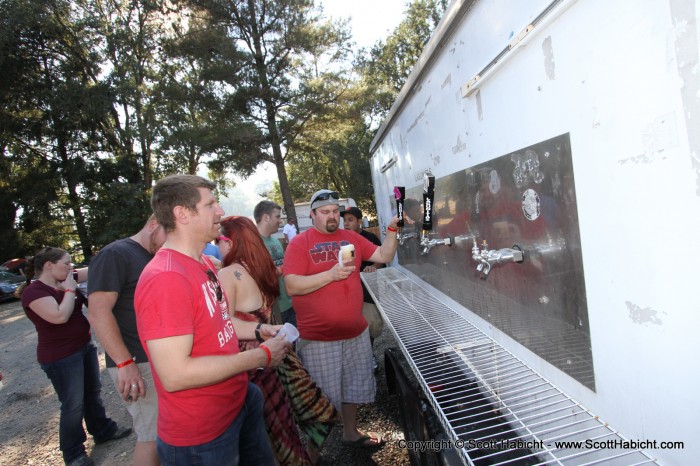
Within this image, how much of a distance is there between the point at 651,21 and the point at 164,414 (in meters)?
2.22

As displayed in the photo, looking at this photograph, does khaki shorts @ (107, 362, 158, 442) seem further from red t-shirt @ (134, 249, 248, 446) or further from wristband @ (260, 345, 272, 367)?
wristband @ (260, 345, 272, 367)

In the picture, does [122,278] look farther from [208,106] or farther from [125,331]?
[208,106]

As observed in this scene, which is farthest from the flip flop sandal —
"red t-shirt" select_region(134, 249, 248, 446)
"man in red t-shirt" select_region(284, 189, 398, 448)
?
"red t-shirt" select_region(134, 249, 248, 446)

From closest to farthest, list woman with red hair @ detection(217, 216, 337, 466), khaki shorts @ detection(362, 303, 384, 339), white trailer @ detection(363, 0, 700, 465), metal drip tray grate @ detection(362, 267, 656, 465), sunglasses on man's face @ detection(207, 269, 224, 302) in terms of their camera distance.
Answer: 1. white trailer @ detection(363, 0, 700, 465)
2. metal drip tray grate @ detection(362, 267, 656, 465)
3. sunglasses on man's face @ detection(207, 269, 224, 302)
4. woman with red hair @ detection(217, 216, 337, 466)
5. khaki shorts @ detection(362, 303, 384, 339)

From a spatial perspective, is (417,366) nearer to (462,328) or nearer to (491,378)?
(491,378)

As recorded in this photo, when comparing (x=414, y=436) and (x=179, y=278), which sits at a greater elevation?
(x=179, y=278)

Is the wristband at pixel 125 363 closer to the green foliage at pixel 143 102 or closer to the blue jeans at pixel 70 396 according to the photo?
the blue jeans at pixel 70 396

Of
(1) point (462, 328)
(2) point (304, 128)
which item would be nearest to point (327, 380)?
(1) point (462, 328)

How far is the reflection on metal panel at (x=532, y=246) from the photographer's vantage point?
53.2 inches

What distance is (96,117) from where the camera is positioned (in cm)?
1925

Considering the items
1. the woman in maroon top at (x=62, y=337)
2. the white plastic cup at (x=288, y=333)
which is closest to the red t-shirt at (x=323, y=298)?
the white plastic cup at (x=288, y=333)

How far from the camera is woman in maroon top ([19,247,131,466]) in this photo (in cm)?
328

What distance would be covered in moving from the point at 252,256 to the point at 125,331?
1042 mm

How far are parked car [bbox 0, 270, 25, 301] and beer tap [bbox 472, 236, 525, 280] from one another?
56.3 feet
